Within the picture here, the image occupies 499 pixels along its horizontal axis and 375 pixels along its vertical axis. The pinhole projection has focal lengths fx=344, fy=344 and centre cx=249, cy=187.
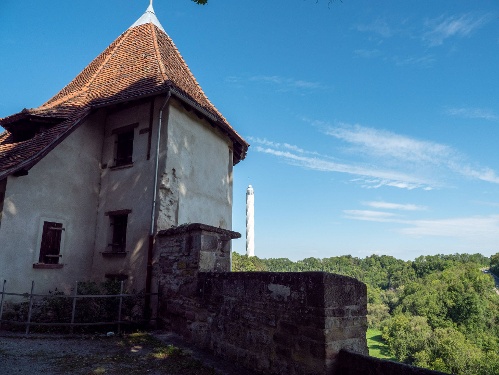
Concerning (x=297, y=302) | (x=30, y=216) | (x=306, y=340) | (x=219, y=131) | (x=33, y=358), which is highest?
(x=219, y=131)

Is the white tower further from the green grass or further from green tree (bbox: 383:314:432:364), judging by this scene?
green tree (bbox: 383:314:432:364)

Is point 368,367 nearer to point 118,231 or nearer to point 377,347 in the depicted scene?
point 118,231

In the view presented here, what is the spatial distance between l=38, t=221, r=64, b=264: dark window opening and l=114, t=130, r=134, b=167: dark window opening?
2631mm

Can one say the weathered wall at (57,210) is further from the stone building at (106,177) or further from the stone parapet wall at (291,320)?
the stone parapet wall at (291,320)

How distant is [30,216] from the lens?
945 centimetres

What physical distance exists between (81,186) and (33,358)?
6126 mm

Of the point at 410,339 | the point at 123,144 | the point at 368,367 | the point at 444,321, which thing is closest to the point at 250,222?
the point at 123,144

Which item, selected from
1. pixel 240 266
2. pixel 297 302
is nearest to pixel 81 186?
pixel 297 302

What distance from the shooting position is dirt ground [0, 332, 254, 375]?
5.10 meters

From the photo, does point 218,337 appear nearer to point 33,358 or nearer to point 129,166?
point 33,358

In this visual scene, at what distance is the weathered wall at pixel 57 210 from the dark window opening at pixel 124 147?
710 millimetres

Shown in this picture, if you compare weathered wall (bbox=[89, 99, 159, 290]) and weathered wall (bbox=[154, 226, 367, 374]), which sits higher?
weathered wall (bbox=[89, 99, 159, 290])

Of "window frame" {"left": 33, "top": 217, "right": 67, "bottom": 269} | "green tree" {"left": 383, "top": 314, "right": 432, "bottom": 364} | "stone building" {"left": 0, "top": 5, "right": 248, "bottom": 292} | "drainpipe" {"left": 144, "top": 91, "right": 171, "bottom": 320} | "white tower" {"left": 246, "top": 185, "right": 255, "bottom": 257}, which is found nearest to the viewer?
"drainpipe" {"left": 144, "top": 91, "right": 171, "bottom": 320}

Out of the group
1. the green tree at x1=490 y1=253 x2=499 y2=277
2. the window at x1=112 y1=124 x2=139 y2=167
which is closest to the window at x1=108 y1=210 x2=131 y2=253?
the window at x1=112 y1=124 x2=139 y2=167
